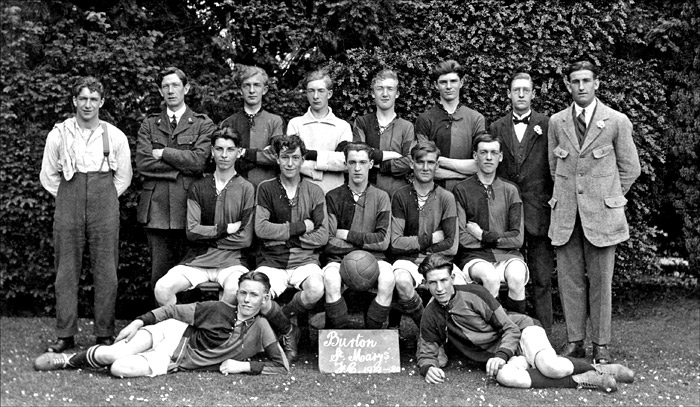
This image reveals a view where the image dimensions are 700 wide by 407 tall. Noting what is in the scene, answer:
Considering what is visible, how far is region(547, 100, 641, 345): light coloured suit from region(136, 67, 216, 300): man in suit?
2.90 m

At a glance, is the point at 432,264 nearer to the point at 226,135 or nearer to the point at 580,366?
the point at 580,366

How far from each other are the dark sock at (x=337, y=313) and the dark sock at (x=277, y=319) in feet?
1.05

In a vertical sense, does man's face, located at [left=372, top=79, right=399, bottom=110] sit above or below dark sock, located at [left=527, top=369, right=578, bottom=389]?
above

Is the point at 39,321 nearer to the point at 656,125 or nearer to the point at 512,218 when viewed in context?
the point at 512,218

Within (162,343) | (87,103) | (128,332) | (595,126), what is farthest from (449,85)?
(128,332)

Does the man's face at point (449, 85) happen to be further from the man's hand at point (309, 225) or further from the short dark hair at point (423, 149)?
the man's hand at point (309, 225)

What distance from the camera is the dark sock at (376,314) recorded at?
18.7 ft

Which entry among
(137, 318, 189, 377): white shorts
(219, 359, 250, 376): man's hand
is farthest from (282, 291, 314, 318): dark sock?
(137, 318, 189, 377): white shorts

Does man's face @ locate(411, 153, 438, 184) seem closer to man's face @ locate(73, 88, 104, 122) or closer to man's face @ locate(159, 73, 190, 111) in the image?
man's face @ locate(159, 73, 190, 111)

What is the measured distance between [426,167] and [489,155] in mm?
514

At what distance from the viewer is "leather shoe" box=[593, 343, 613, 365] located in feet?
19.0

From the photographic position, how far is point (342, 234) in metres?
6.03

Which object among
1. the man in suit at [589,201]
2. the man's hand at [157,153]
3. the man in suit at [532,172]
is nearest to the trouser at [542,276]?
the man in suit at [532,172]

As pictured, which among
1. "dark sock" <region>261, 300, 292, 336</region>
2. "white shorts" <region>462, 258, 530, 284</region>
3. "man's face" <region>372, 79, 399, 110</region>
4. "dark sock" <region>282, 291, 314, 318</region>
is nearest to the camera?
"dark sock" <region>261, 300, 292, 336</region>
